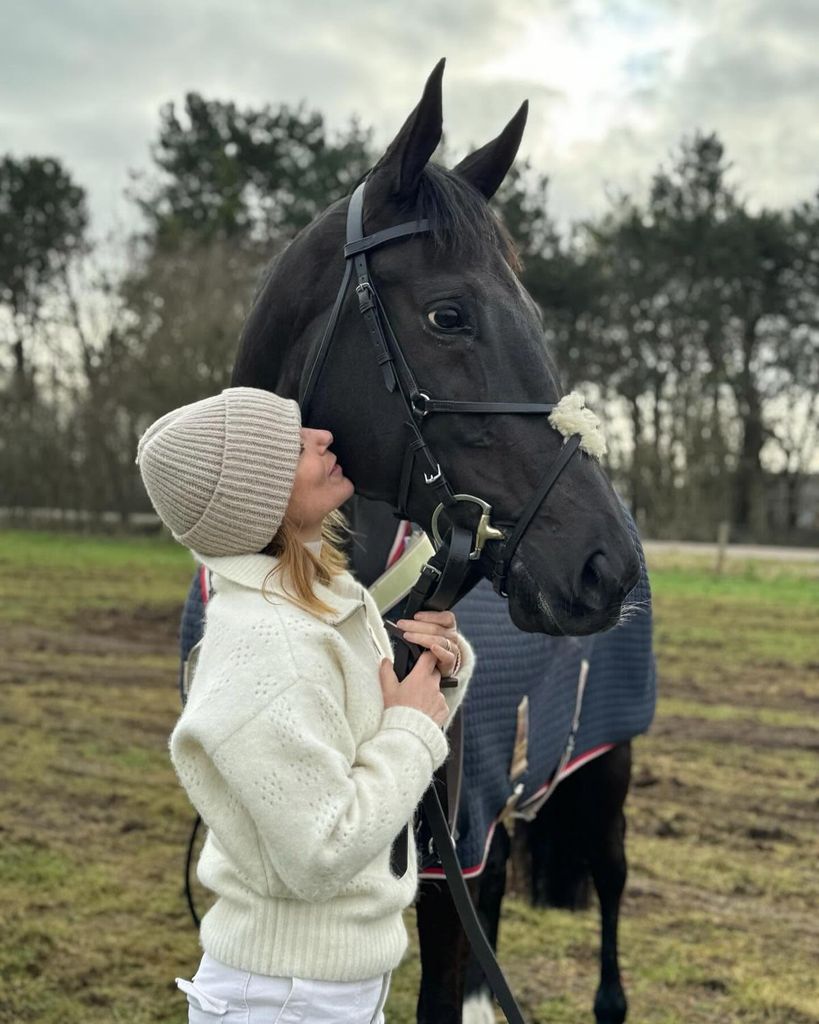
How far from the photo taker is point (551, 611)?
63.4 inches

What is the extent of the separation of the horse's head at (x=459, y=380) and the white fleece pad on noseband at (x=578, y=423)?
20 mm

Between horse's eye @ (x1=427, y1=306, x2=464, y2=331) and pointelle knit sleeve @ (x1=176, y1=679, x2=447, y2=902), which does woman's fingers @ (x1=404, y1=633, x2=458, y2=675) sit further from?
horse's eye @ (x1=427, y1=306, x2=464, y2=331)

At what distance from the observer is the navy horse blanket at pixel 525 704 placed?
237 cm

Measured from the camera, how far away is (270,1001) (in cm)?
153

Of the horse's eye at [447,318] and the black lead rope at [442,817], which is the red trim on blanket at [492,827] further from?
the horse's eye at [447,318]

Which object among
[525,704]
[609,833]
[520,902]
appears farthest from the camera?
[520,902]

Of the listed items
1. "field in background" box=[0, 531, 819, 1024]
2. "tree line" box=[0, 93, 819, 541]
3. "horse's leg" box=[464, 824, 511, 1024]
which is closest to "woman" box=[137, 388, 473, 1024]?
"horse's leg" box=[464, 824, 511, 1024]

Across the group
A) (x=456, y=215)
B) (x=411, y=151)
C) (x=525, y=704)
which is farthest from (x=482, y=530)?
(x=525, y=704)

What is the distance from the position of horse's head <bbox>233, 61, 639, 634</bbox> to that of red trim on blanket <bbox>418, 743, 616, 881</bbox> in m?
0.85

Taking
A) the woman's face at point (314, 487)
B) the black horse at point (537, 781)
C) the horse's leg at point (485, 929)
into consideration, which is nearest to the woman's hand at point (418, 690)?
the woman's face at point (314, 487)

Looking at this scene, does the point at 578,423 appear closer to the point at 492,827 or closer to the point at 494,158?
the point at 494,158

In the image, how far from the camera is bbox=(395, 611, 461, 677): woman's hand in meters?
1.68

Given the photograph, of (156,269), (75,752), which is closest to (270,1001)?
(75,752)

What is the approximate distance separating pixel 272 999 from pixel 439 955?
897 mm
